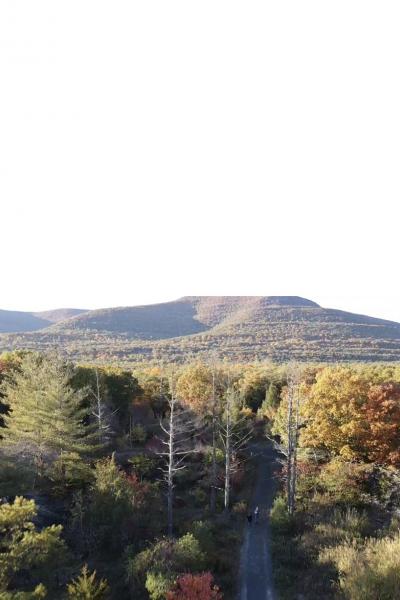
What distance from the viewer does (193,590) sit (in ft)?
54.2

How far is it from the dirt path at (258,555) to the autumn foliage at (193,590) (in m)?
4.08

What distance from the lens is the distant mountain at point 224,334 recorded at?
104 m

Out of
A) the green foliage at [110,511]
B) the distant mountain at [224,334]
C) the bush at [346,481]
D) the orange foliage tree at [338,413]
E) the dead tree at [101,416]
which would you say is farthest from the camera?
the distant mountain at [224,334]

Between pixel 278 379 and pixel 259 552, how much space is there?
3301cm

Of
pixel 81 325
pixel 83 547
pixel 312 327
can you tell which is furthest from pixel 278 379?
pixel 81 325

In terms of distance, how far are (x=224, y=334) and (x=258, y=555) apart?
112m

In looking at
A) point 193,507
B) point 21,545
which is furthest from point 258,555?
point 21,545

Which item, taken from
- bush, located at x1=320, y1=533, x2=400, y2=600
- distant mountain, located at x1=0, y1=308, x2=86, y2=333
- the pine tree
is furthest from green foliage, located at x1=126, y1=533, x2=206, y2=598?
distant mountain, located at x1=0, y1=308, x2=86, y2=333

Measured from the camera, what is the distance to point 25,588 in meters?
18.4

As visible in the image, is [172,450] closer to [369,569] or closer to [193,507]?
[193,507]

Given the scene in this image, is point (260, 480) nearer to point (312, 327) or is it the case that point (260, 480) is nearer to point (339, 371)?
point (339, 371)

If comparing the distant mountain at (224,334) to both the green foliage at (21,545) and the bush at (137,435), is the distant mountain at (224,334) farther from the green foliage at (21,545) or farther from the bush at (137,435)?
the green foliage at (21,545)

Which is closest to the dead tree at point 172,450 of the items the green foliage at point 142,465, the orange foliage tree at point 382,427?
the green foliage at point 142,465

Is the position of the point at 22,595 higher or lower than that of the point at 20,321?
lower
